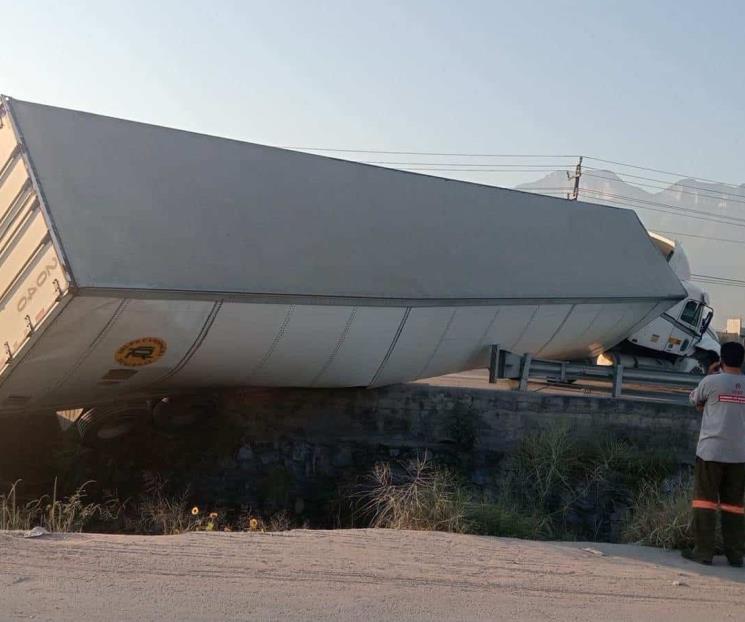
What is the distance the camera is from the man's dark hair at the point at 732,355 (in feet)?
21.2

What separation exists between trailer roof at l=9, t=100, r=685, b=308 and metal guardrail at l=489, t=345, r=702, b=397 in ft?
3.62

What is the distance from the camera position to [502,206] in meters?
13.0

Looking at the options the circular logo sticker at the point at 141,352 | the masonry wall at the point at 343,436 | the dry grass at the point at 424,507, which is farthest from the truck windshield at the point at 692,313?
the circular logo sticker at the point at 141,352

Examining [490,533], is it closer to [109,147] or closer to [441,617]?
[441,617]

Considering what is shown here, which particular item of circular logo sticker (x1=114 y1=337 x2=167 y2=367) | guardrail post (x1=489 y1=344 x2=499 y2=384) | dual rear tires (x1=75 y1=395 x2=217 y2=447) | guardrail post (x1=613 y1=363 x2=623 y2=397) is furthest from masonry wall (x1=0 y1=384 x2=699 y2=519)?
circular logo sticker (x1=114 y1=337 x2=167 y2=367)

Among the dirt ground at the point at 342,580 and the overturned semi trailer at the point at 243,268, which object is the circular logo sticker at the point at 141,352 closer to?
the overturned semi trailer at the point at 243,268

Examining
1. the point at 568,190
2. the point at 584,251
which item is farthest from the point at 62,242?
the point at 568,190

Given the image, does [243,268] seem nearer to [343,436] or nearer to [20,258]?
[20,258]

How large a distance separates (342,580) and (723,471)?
310cm

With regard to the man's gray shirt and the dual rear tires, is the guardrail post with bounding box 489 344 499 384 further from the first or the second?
the man's gray shirt

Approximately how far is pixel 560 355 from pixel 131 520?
27.2 feet

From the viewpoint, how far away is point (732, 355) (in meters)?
6.46

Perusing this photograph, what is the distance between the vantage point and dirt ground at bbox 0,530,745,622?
4.59m

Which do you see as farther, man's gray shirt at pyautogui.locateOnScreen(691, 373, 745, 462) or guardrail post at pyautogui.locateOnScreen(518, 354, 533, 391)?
guardrail post at pyautogui.locateOnScreen(518, 354, 533, 391)
